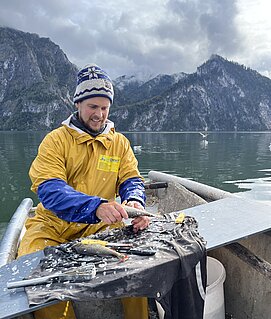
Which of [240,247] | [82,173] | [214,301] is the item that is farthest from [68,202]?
[240,247]

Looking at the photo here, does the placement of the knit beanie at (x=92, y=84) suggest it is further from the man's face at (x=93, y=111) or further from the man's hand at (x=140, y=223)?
the man's hand at (x=140, y=223)

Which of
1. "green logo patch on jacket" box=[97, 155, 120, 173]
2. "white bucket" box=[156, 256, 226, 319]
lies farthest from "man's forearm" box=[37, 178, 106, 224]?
"white bucket" box=[156, 256, 226, 319]

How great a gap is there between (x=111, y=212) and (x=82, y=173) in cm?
89

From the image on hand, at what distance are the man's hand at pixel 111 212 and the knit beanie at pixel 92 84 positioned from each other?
4.42 feet

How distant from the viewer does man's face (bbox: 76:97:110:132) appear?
3504 millimetres

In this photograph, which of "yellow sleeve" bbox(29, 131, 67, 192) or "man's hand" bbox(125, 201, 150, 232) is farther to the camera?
"yellow sleeve" bbox(29, 131, 67, 192)

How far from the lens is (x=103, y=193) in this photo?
11.9 ft

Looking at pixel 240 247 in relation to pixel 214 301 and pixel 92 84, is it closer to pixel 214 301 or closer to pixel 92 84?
pixel 214 301

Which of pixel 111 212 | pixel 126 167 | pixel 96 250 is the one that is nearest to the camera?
pixel 96 250

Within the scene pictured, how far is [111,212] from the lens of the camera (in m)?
2.80

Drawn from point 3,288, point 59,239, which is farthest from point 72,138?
point 3,288

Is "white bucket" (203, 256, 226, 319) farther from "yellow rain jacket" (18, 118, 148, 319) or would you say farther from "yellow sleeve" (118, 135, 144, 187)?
"yellow sleeve" (118, 135, 144, 187)

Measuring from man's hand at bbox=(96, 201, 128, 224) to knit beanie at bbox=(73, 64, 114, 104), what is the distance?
1.35 m

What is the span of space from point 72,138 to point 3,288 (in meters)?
1.79
